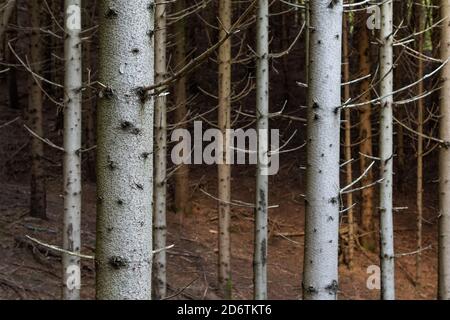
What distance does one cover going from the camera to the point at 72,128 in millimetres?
7156

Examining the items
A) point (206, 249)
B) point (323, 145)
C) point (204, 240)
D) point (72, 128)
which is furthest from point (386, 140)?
point (204, 240)

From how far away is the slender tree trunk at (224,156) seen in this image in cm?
960

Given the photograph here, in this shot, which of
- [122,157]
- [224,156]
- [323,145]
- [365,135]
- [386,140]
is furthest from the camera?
[365,135]

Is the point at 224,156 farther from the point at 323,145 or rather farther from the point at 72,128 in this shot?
the point at 323,145

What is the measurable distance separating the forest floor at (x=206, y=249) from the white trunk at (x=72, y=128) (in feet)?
4.99

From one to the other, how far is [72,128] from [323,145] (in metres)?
4.23

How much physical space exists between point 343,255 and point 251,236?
7.14 feet

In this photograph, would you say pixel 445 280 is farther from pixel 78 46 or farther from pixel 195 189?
pixel 195 189

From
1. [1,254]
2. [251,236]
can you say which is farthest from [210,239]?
[1,254]

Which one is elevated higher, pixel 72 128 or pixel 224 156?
pixel 72 128

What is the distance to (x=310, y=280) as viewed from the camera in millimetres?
3777
